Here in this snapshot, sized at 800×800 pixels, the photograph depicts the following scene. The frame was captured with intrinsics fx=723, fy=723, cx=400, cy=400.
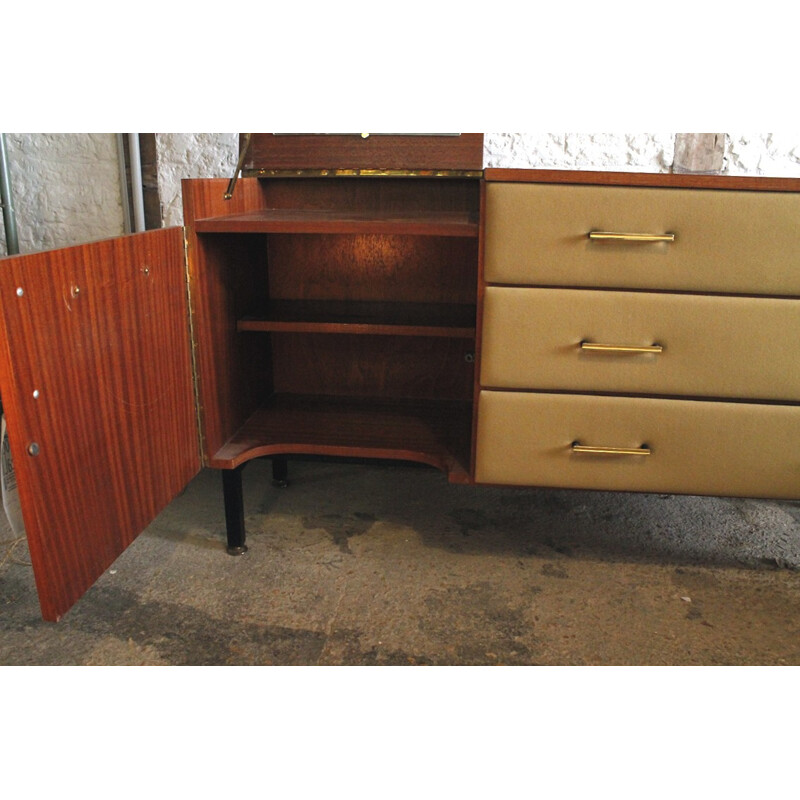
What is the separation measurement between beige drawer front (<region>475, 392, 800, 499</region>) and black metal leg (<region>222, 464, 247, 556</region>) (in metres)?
0.51

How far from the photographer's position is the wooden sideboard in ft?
3.19

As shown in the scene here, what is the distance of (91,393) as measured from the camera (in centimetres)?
101

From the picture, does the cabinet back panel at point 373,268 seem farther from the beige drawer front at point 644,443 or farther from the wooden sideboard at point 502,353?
the beige drawer front at point 644,443

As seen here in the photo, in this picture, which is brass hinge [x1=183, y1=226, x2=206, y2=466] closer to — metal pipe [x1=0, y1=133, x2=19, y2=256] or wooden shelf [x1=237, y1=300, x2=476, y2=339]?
wooden shelf [x1=237, y1=300, x2=476, y2=339]

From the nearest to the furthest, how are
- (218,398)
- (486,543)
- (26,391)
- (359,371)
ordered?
(26,391), (218,398), (486,543), (359,371)

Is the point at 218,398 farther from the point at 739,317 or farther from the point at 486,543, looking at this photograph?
the point at 739,317

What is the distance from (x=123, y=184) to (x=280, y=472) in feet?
2.76

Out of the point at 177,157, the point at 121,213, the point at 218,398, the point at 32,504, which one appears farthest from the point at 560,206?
the point at 121,213

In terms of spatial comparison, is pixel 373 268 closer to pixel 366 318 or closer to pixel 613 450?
pixel 366 318

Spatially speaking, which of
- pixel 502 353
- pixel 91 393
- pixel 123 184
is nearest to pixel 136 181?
pixel 123 184

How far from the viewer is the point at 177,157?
181cm

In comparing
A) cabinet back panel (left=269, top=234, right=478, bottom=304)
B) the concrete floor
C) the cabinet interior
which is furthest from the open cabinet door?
cabinet back panel (left=269, top=234, right=478, bottom=304)

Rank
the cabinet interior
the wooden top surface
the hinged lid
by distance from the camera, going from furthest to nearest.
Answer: the hinged lid < the cabinet interior < the wooden top surface

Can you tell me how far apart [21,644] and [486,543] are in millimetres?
905
